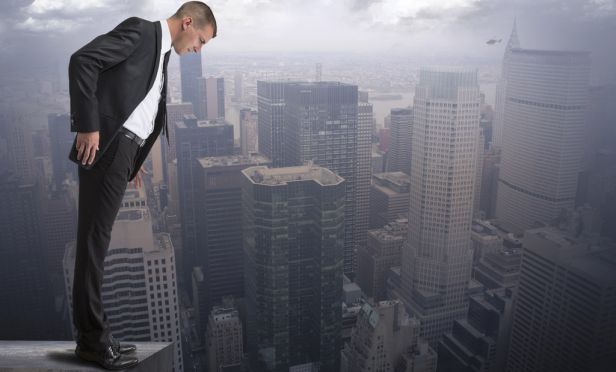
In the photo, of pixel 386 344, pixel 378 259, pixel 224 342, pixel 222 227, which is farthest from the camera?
pixel 378 259

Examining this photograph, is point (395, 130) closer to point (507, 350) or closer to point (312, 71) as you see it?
point (312, 71)

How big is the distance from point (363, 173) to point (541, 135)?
14.0 ft

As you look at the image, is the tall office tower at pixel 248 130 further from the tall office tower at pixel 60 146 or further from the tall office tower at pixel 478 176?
the tall office tower at pixel 478 176

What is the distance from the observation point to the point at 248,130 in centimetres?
1194

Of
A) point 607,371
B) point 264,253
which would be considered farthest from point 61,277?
point 607,371

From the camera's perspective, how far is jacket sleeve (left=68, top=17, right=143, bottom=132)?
0.86 m

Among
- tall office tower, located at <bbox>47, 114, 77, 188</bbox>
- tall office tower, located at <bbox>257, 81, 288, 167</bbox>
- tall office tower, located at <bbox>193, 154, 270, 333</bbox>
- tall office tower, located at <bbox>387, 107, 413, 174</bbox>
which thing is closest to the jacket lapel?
tall office tower, located at <bbox>47, 114, 77, 188</bbox>

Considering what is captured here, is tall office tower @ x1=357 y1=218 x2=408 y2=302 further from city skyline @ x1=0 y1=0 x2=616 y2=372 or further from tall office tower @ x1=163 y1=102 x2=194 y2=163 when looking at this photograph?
tall office tower @ x1=163 y1=102 x2=194 y2=163

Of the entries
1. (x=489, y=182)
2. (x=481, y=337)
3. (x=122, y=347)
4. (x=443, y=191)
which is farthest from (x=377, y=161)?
(x=122, y=347)

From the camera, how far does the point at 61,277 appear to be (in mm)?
8016

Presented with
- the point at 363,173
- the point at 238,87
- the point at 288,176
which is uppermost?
the point at 238,87

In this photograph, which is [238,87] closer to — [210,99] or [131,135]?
[210,99]

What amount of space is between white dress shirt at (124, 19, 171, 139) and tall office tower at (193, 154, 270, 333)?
31.6 feet

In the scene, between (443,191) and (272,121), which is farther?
(272,121)
